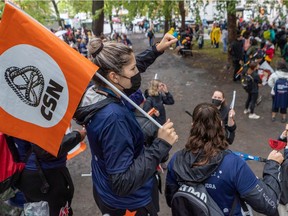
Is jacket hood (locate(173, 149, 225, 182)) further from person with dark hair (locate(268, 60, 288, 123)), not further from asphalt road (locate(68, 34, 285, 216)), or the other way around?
person with dark hair (locate(268, 60, 288, 123))

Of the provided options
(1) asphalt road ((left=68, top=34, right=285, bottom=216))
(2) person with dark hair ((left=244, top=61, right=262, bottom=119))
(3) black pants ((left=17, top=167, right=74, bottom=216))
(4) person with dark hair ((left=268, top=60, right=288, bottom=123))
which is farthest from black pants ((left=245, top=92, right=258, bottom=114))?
(3) black pants ((left=17, top=167, right=74, bottom=216))

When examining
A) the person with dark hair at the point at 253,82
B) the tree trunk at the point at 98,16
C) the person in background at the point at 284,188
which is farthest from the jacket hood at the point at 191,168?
the tree trunk at the point at 98,16

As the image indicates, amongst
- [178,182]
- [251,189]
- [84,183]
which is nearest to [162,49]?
[178,182]

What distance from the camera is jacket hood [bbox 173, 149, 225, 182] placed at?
86.7 inches

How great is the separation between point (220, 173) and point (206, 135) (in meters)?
0.35

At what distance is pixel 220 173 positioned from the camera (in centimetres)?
219

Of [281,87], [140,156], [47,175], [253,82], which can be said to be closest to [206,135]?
[140,156]

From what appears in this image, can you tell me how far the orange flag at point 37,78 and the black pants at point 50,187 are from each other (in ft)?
3.43

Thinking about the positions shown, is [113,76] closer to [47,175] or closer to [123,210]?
[123,210]

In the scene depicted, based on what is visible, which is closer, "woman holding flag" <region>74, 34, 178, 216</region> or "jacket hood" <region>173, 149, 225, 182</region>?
"woman holding flag" <region>74, 34, 178, 216</region>

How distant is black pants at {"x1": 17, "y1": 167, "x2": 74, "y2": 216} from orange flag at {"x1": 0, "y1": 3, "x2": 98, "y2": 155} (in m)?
1.05

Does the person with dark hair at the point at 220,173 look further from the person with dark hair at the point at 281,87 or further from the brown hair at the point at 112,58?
the person with dark hair at the point at 281,87

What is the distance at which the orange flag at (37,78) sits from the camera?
1958 millimetres

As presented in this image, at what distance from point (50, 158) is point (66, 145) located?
0.20 metres
